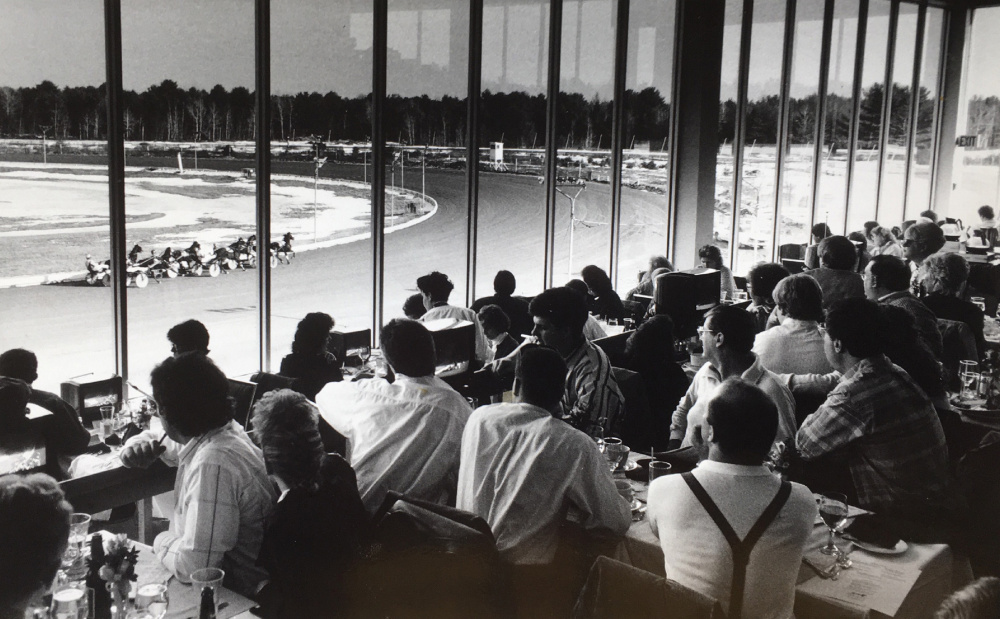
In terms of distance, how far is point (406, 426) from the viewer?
11.6 ft

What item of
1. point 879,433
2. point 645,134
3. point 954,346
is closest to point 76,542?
point 879,433

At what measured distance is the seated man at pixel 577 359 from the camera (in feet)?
→ 14.6

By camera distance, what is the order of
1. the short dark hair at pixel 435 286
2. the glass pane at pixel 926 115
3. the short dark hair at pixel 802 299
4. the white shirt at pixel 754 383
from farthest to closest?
the glass pane at pixel 926 115 < the short dark hair at pixel 435 286 < the short dark hair at pixel 802 299 < the white shirt at pixel 754 383

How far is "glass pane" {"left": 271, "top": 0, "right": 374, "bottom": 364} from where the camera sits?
6.29 metres

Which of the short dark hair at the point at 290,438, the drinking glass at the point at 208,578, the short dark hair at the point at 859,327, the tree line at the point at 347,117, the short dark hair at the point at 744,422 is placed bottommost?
the drinking glass at the point at 208,578

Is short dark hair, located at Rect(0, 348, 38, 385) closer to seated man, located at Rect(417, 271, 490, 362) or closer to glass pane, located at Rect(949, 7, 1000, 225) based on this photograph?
seated man, located at Rect(417, 271, 490, 362)

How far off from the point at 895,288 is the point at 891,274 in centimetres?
10

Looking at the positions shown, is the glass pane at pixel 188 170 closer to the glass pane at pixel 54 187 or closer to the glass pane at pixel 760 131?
the glass pane at pixel 54 187

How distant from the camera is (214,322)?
6141 mm

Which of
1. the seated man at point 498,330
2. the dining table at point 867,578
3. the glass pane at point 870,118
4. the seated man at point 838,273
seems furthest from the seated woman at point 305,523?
the glass pane at point 870,118

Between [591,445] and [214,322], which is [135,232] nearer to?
[214,322]

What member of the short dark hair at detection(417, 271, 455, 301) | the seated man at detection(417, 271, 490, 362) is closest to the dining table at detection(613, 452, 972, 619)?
the seated man at detection(417, 271, 490, 362)

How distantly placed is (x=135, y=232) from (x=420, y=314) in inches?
75.6

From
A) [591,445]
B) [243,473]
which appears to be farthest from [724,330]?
[243,473]
